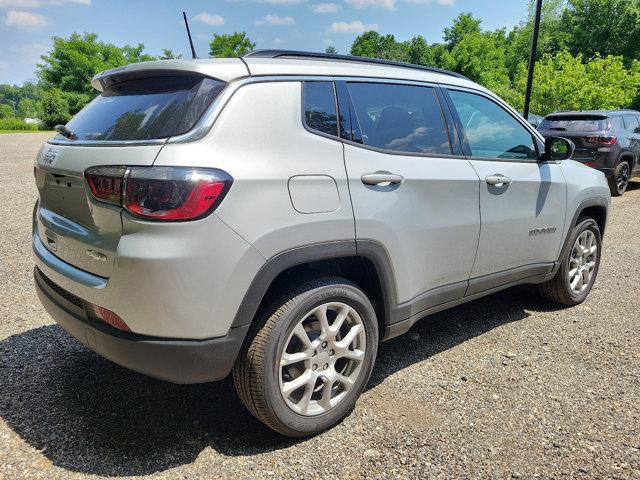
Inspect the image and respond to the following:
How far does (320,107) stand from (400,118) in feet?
2.00

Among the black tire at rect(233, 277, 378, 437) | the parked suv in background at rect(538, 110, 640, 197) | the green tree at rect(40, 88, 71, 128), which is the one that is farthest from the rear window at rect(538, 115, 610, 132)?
the green tree at rect(40, 88, 71, 128)

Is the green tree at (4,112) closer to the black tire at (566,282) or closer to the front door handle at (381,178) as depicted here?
the black tire at (566,282)

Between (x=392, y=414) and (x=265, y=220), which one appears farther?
(x=392, y=414)

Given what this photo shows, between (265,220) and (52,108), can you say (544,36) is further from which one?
(265,220)

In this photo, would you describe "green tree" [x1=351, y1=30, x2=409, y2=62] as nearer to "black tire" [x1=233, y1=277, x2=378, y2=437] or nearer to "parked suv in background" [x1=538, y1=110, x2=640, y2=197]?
A: "parked suv in background" [x1=538, y1=110, x2=640, y2=197]

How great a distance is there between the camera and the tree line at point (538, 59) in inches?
756

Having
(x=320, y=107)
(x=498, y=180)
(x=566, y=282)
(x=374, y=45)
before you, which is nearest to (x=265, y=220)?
(x=320, y=107)

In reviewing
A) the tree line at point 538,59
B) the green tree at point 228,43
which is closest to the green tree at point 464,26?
the tree line at point 538,59

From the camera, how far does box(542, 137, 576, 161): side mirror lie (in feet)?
12.5

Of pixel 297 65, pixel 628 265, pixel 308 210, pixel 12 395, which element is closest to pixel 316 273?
pixel 308 210

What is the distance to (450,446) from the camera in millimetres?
2514

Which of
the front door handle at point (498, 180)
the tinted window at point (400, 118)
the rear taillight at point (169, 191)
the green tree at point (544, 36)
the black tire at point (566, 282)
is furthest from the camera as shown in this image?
the green tree at point (544, 36)

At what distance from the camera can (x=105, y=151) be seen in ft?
7.24

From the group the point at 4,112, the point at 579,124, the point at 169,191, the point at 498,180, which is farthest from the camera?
the point at 4,112
